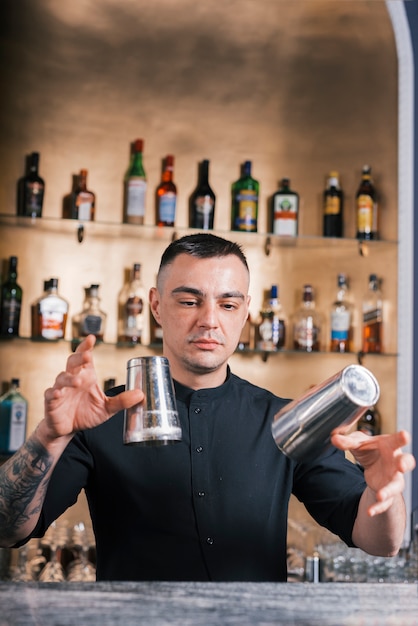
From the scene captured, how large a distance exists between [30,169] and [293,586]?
2085mm

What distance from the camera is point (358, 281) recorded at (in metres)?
3.12

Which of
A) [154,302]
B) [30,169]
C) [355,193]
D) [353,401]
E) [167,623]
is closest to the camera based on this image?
[167,623]

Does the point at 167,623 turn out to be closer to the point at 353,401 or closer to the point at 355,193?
the point at 353,401

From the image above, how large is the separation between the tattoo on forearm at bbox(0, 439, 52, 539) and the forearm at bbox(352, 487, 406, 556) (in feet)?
1.71

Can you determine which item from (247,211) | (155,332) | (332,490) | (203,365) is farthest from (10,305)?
(332,490)

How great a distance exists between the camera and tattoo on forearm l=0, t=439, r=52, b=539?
1.33m

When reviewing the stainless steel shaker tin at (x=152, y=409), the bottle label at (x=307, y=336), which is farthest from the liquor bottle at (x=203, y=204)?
the stainless steel shaker tin at (x=152, y=409)

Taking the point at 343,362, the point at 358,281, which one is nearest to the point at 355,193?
the point at 358,281

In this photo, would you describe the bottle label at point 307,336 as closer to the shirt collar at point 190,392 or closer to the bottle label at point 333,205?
the bottle label at point 333,205

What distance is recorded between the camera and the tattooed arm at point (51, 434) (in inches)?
47.5

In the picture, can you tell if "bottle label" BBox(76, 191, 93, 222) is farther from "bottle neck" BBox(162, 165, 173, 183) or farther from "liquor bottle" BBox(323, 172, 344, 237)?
"liquor bottle" BBox(323, 172, 344, 237)

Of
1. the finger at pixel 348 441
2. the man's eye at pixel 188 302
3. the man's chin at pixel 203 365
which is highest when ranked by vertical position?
the man's eye at pixel 188 302

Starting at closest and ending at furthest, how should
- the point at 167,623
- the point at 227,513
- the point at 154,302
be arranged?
the point at 167,623
the point at 227,513
the point at 154,302

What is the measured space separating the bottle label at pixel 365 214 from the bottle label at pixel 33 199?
3.61 feet
